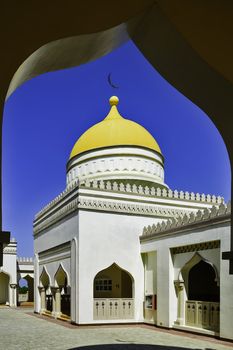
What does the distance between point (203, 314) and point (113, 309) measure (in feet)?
12.2

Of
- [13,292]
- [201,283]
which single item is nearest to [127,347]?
[201,283]

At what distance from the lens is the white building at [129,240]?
12.6 m

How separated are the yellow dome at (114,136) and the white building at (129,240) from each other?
0.16 ft

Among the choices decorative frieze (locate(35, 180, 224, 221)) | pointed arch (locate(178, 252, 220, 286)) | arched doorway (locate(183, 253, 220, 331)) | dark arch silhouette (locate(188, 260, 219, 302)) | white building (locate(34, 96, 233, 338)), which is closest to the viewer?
arched doorway (locate(183, 253, 220, 331))

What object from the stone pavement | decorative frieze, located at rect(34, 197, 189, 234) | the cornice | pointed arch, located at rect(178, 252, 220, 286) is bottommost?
the stone pavement

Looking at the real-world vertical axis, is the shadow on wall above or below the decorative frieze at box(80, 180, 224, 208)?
below

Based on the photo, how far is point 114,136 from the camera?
→ 19516 mm

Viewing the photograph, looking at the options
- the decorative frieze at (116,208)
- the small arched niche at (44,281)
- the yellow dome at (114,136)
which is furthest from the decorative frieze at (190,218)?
the small arched niche at (44,281)

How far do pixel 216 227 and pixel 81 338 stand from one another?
480 cm

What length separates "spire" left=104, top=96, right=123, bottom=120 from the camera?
833 inches

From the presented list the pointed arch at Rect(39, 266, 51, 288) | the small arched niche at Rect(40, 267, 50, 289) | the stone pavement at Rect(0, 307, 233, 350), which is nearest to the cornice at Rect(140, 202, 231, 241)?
the stone pavement at Rect(0, 307, 233, 350)

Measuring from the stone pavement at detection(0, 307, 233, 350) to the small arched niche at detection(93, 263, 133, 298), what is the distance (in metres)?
3.35

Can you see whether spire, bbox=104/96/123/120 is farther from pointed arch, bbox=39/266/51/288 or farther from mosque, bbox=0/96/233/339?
pointed arch, bbox=39/266/51/288

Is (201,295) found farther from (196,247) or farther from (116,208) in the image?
(116,208)
